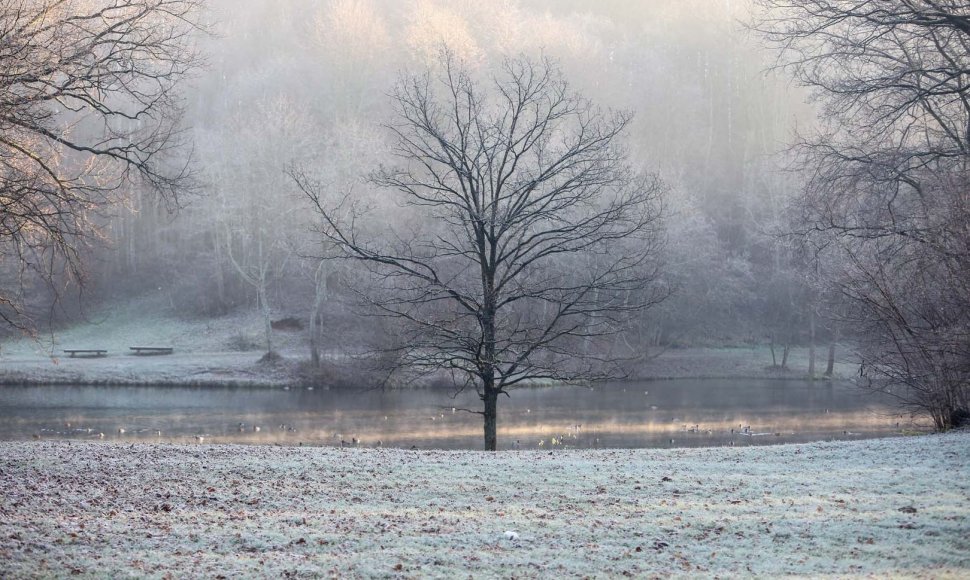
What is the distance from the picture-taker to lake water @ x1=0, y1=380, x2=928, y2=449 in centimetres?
2327

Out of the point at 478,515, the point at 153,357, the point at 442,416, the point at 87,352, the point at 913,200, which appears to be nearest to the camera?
the point at 478,515

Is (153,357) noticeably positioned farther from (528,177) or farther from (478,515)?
(478,515)

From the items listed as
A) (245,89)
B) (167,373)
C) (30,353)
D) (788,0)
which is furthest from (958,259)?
(245,89)

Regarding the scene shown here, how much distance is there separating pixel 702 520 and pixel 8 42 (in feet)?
29.1

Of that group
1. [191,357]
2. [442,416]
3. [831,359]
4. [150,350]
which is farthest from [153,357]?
[831,359]

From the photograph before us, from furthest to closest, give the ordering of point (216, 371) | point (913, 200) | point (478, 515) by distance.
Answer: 1. point (216, 371)
2. point (913, 200)
3. point (478, 515)

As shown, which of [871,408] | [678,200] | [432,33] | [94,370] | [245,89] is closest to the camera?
[871,408]

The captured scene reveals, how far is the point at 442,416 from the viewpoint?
27703 mm

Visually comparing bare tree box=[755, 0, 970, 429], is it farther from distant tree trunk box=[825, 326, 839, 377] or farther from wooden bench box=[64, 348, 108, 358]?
wooden bench box=[64, 348, 108, 358]

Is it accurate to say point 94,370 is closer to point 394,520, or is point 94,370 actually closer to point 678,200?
point 678,200

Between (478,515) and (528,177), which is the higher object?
(528,177)

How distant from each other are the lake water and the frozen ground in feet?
4.62

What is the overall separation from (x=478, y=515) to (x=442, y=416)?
19.5 meters

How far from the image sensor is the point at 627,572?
6684 mm
